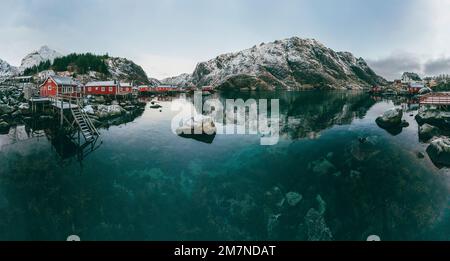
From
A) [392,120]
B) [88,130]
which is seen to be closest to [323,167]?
[392,120]

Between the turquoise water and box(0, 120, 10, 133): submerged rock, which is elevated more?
box(0, 120, 10, 133): submerged rock

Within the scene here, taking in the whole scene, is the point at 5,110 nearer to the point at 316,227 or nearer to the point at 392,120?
the point at 316,227

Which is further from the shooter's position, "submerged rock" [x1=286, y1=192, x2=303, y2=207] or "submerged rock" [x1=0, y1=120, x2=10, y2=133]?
"submerged rock" [x1=0, y1=120, x2=10, y2=133]

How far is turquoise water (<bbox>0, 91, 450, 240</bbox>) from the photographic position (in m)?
13.9

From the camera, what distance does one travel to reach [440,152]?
70.9 ft

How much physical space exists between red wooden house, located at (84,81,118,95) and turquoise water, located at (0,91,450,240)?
52048mm

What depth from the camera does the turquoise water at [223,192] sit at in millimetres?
13914

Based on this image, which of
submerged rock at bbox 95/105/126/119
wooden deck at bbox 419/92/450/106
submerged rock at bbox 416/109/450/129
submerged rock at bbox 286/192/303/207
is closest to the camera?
submerged rock at bbox 286/192/303/207

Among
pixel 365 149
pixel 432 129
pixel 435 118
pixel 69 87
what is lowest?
pixel 365 149

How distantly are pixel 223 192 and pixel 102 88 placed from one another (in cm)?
7085

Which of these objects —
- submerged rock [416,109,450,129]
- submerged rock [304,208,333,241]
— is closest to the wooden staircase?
submerged rock [304,208,333,241]

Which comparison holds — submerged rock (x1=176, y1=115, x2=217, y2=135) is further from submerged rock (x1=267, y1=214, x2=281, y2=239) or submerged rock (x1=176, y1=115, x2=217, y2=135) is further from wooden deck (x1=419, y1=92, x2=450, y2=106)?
wooden deck (x1=419, y1=92, x2=450, y2=106)

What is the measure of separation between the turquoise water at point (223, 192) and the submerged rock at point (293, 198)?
186mm
